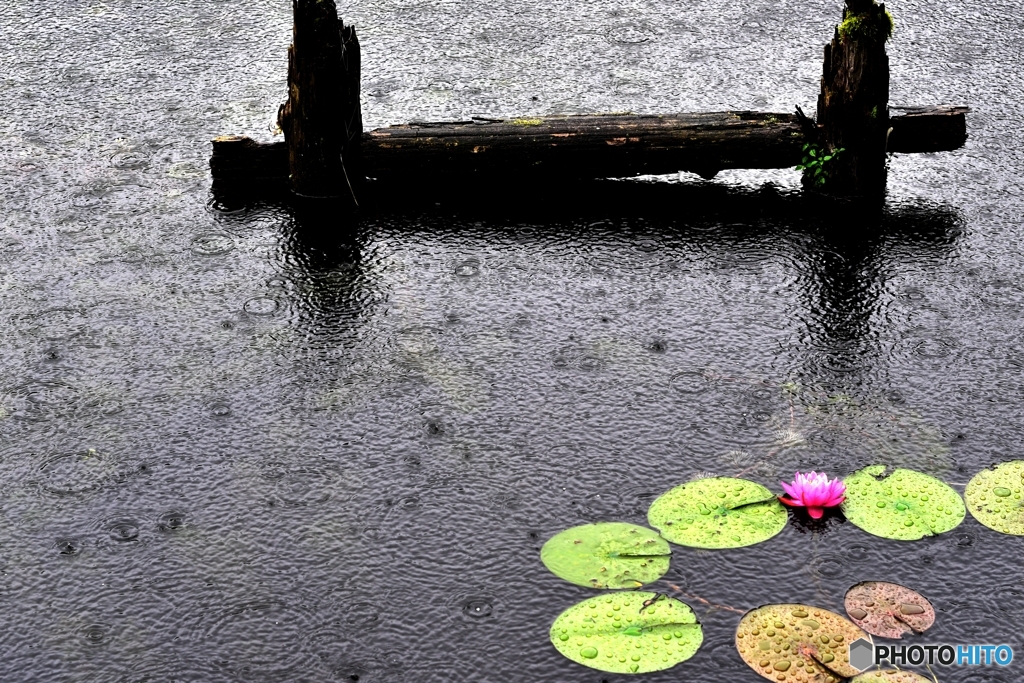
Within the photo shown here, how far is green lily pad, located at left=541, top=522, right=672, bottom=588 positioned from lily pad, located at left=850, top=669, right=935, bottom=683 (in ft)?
2.36

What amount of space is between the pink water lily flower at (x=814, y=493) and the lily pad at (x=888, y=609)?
1.21ft

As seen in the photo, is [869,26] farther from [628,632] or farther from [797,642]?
[628,632]

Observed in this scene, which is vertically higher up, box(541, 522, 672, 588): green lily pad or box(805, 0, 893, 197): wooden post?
box(805, 0, 893, 197): wooden post

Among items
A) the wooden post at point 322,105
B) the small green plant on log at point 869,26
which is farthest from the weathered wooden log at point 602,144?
the small green plant on log at point 869,26

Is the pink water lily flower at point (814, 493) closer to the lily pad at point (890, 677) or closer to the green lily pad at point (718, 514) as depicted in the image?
the green lily pad at point (718, 514)

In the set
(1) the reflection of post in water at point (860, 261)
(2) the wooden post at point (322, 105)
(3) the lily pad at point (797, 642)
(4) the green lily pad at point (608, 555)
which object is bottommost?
(3) the lily pad at point (797, 642)

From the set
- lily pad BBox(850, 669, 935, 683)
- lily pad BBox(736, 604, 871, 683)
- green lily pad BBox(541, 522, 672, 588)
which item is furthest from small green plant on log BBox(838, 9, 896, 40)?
lily pad BBox(850, 669, 935, 683)

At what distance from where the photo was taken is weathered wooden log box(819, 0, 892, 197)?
242 inches

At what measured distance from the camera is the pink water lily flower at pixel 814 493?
441 cm

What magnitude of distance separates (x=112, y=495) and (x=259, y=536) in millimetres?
617

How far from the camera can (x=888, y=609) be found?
4.02 m

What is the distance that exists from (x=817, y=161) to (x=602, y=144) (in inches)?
43.9

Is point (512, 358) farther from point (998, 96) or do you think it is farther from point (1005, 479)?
point (998, 96)

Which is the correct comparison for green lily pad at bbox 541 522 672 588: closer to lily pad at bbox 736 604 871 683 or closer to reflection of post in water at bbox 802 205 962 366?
lily pad at bbox 736 604 871 683
